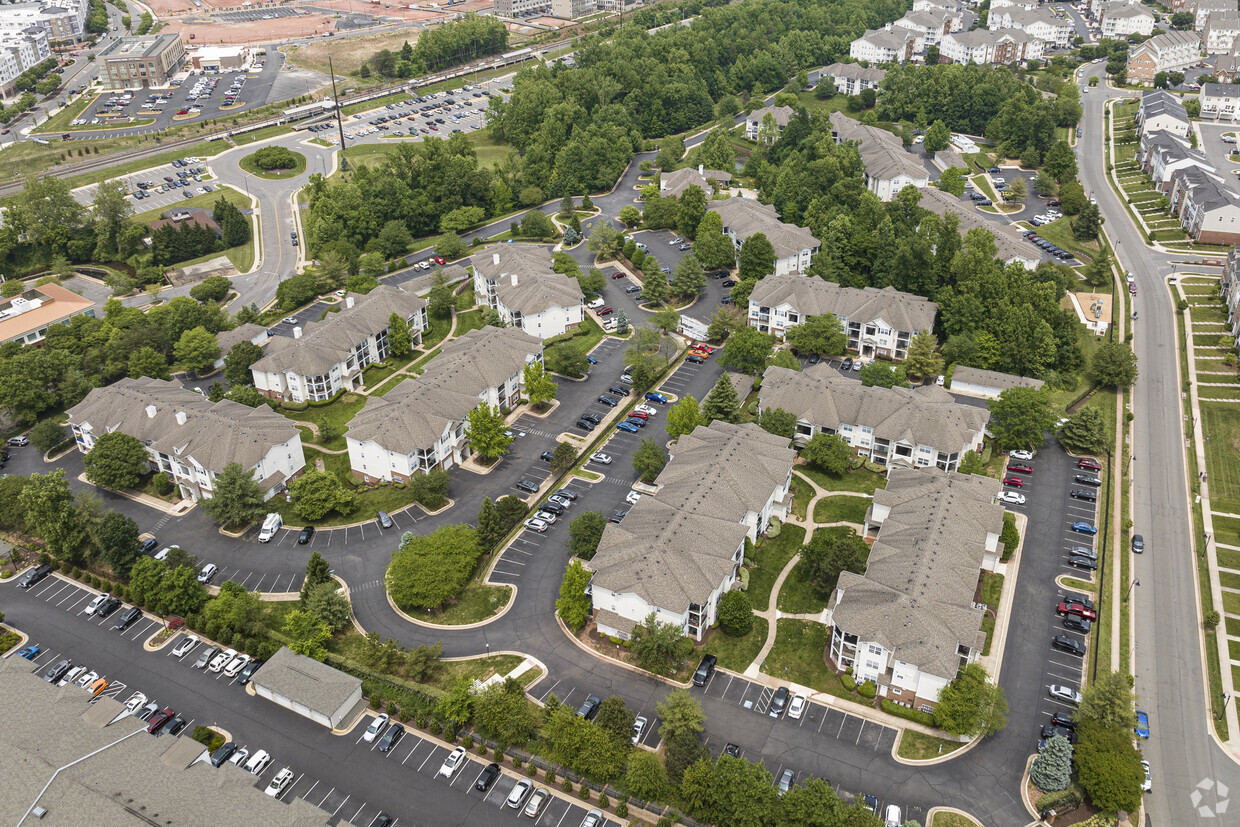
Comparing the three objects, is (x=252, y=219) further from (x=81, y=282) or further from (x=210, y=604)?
(x=210, y=604)

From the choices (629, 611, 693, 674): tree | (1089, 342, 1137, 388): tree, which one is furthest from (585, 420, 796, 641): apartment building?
(1089, 342, 1137, 388): tree

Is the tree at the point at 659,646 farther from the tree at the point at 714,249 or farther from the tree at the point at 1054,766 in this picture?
the tree at the point at 714,249

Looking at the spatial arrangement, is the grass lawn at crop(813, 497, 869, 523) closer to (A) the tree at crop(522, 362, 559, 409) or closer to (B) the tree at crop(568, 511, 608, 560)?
(B) the tree at crop(568, 511, 608, 560)

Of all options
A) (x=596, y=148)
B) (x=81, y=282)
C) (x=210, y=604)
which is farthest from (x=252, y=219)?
(x=210, y=604)

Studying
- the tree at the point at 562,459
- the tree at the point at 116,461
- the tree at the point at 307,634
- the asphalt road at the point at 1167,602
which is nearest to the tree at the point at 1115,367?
the asphalt road at the point at 1167,602

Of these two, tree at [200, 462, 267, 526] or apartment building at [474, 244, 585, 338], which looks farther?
apartment building at [474, 244, 585, 338]

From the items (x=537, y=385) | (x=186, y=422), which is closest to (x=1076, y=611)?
(x=537, y=385)
